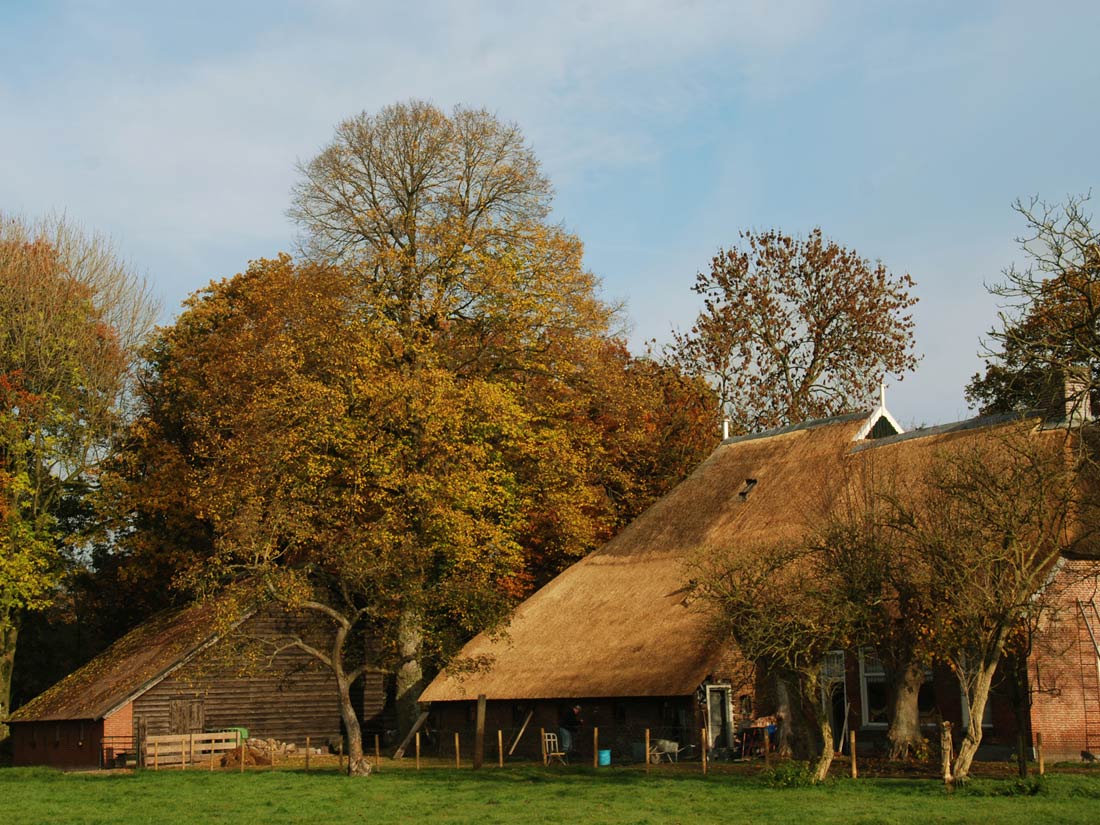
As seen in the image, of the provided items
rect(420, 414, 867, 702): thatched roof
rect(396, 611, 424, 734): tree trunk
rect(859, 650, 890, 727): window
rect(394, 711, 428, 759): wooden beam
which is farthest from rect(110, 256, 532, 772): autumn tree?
rect(859, 650, 890, 727): window

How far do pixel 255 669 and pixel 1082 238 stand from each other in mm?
21496

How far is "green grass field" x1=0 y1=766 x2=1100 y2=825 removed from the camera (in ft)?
65.3

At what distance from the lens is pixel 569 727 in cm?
3353

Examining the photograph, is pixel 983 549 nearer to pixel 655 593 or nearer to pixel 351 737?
pixel 655 593

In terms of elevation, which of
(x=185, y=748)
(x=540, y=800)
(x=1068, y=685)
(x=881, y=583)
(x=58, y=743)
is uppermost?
(x=881, y=583)

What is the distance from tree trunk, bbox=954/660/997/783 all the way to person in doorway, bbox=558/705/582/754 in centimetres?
1238

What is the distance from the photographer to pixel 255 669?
1261 inches

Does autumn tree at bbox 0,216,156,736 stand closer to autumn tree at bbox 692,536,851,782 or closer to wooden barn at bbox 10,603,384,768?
wooden barn at bbox 10,603,384,768

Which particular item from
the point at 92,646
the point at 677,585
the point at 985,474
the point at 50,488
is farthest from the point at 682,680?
the point at 92,646

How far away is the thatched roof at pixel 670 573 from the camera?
1261 inches

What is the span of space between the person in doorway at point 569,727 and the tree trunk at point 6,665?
21636mm

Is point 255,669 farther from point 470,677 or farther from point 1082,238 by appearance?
point 1082,238

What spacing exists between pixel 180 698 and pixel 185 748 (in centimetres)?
325

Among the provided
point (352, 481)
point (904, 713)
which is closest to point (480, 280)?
point (352, 481)
